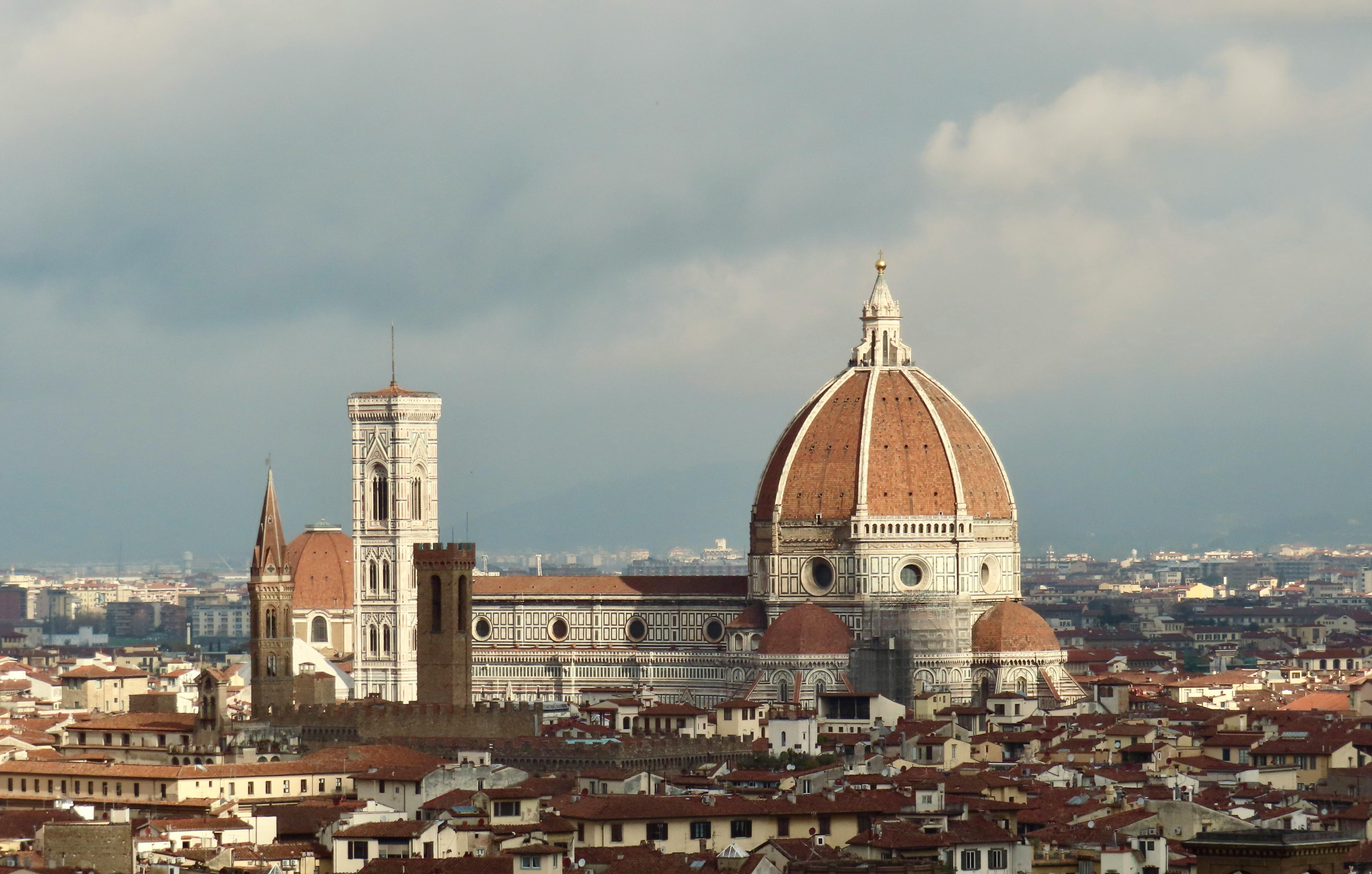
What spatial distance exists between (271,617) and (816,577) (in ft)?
75.0

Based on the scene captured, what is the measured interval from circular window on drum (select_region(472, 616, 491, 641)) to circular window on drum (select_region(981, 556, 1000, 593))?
→ 17117 millimetres

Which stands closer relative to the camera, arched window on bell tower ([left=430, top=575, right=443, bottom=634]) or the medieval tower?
arched window on bell tower ([left=430, top=575, right=443, bottom=634])

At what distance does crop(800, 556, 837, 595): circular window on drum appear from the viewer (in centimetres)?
10662

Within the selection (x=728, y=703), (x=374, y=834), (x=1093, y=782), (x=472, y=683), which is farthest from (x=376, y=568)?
(x=374, y=834)

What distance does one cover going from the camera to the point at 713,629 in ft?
358

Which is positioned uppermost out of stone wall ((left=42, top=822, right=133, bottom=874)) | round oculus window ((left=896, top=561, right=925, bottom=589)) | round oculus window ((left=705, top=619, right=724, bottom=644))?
round oculus window ((left=896, top=561, right=925, bottom=589))

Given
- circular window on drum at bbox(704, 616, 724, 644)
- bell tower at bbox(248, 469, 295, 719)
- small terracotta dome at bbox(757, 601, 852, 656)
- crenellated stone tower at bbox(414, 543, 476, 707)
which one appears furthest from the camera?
circular window on drum at bbox(704, 616, 724, 644)

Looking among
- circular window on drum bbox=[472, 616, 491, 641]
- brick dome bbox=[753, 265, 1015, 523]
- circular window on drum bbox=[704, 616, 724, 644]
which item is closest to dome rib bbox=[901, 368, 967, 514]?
brick dome bbox=[753, 265, 1015, 523]

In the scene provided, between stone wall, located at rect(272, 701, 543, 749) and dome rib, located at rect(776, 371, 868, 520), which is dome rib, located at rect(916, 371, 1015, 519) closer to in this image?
dome rib, located at rect(776, 371, 868, 520)

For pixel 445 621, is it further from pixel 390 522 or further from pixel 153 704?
pixel 390 522

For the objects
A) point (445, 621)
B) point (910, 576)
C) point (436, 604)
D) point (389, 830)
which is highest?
point (910, 576)

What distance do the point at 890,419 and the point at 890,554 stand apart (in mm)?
4481

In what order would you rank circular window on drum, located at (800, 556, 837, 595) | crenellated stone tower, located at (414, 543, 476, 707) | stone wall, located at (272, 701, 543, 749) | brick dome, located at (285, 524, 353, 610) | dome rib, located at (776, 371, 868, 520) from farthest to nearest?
brick dome, located at (285, 524, 353, 610) < circular window on drum, located at (800, 556, 837, 595) < dome rib, located at (776, 371, 868, 520) < crenellated stone tower, located at (414, 543, 476, 707) < stone wall, located at (272, 701, 543, 749)

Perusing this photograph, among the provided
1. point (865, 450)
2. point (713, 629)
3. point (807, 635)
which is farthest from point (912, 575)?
point (713, 629)
